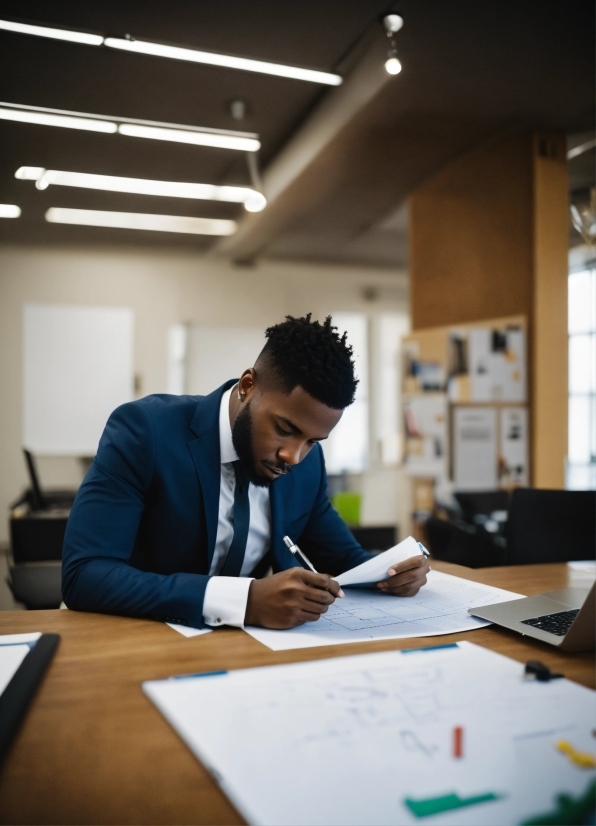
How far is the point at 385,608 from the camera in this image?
1.36 metres

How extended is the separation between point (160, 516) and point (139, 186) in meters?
3.42

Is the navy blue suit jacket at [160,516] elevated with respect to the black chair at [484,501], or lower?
elevated

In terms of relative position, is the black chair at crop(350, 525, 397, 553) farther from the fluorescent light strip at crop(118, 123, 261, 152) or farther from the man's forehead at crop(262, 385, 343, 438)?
the fluorescent light strip at crop(118, 123, 261, 152)

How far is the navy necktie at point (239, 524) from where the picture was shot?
1.56 meters

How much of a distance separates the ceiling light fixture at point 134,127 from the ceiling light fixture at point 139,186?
0.39 metres

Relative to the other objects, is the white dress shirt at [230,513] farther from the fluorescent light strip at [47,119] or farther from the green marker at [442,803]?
the fluorescent light strip at [47,119]

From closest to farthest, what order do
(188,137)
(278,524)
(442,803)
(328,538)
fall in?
1. (442,803)
2. (278,524)
3. (328,538)
4. (188,137)

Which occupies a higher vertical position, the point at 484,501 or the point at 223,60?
the point at 223,60

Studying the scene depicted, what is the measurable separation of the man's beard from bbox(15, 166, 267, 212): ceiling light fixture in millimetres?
3003

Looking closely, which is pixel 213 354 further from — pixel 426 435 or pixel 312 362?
pixel 312 362

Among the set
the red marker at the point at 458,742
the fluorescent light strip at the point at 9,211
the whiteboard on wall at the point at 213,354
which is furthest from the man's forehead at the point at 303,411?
the whiteboard on wall at the point at 213,354

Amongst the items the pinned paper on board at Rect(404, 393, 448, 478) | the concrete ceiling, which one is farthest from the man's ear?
the pinned paper on board at Rect(404, 393, 448, 478)

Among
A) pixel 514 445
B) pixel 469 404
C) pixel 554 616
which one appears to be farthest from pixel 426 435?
pixel 554 616

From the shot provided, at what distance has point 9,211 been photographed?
14.9ft
